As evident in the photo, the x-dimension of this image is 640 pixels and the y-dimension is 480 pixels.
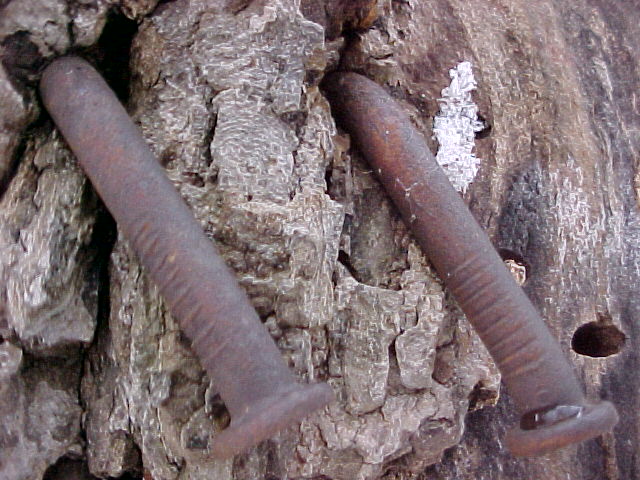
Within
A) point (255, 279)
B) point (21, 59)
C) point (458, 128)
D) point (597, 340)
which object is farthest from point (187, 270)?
point (597, 340)

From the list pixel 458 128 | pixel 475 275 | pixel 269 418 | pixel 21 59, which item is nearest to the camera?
pixel 269 418

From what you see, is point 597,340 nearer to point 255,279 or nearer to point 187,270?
point 255,279

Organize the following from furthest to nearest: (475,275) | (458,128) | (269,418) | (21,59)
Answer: (458,128), (475,275), (21,59), (269,418)

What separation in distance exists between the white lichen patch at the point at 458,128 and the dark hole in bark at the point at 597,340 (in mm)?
532

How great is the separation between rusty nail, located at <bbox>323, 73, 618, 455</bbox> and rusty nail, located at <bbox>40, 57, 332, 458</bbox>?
463 mm

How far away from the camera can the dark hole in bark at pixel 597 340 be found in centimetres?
195

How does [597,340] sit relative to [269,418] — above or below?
below

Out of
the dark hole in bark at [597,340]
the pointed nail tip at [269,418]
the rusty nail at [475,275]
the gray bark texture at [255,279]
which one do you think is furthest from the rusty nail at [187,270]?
the dark hole in bark at [597,340]

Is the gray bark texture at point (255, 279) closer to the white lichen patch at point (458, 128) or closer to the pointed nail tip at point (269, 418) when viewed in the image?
the white lichen patch at point (458, 128)

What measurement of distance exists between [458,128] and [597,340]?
28.5 inches

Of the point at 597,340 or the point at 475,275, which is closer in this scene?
the point at 475,275

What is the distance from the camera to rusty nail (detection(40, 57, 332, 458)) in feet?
4.30

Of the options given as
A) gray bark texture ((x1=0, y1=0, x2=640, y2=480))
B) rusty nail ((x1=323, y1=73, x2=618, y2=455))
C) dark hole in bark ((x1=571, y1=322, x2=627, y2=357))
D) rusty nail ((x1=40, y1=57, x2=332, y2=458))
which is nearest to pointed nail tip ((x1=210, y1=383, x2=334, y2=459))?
rusty nail ((x1=40, y1=57, x2=332, y2=458))

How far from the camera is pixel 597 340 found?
1.98 metres
